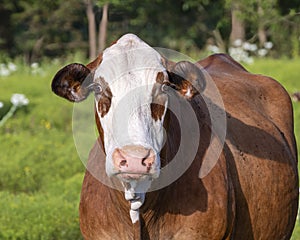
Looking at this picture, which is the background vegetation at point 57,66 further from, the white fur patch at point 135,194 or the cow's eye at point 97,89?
the cow's eye at point 97,89

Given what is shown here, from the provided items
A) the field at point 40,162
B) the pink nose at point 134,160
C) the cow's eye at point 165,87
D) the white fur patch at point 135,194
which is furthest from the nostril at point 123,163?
the field at point 40,162

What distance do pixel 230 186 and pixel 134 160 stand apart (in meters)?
1.16

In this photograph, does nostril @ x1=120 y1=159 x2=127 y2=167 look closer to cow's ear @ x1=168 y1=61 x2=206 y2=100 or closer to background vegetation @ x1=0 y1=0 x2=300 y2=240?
cow's ear @ x1=168 y1=61 x2=206 y2=100

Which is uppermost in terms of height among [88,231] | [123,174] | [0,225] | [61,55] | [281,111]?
[123,174]

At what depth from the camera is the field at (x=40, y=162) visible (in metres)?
8.77

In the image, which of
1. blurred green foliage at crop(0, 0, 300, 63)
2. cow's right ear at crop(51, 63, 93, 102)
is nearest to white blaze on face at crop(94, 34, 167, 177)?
cow's right ear at crop(51, 63, 93, 102)

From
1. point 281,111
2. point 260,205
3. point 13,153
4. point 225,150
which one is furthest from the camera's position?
point 13,153

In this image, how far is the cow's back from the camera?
5.63 metres

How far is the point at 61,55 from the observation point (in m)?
36.6

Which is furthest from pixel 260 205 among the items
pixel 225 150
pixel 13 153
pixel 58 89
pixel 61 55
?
pixel 61 55

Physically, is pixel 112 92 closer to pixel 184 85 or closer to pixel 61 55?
pixel 184 85

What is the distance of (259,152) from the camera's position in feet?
19.5

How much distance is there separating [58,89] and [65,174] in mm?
7683

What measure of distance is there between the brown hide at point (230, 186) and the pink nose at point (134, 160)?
0.52 m
